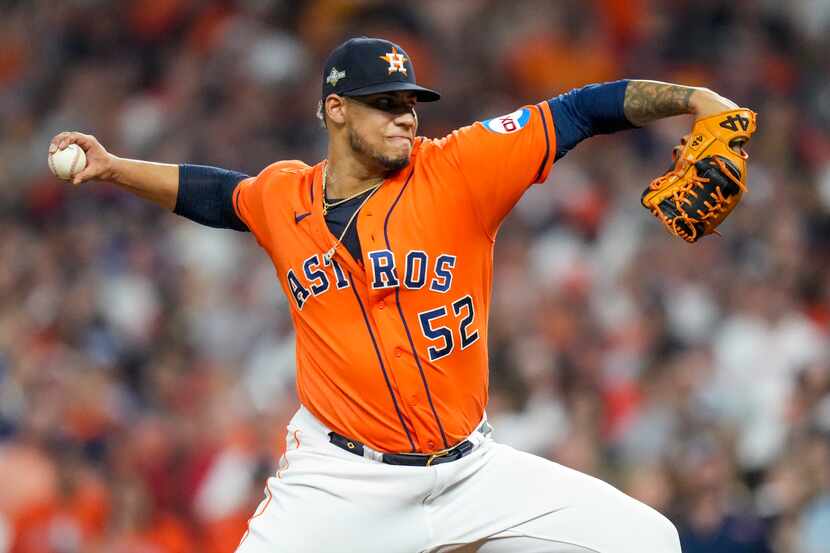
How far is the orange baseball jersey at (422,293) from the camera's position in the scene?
419 centimetres

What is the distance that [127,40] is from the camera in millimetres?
10938

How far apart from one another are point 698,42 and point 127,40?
4.29 metres

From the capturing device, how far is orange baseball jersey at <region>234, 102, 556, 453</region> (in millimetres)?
4191

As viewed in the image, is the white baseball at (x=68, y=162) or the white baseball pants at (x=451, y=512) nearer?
the white baseball pants at (x=451, y=512)

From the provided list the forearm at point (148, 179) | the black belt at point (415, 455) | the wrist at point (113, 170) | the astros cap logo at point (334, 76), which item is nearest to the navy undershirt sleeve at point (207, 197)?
the forearm at point (148, 179)

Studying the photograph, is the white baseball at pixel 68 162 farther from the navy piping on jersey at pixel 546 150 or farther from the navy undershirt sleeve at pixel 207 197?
the navy piping on jersey at pixel 546 150

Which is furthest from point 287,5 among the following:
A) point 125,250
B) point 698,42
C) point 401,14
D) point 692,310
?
point 692,310

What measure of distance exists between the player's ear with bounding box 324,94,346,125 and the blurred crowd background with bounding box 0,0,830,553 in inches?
106

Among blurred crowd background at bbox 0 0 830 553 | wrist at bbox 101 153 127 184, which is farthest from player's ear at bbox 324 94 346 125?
blurred crowd background at bbox 0 0 830 553

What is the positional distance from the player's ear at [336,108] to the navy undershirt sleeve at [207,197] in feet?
1.41

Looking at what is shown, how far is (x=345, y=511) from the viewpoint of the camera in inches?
163

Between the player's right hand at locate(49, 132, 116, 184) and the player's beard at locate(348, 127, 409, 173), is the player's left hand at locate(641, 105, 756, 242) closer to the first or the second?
the player's beard at locate(348, 127, 409, 173)

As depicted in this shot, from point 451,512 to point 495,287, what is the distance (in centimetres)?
417

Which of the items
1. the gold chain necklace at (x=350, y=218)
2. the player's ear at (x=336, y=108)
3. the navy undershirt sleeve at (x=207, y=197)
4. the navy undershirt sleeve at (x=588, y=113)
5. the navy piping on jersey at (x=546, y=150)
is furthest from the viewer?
the navy undershirt sleeve at (x=207, y=197)
